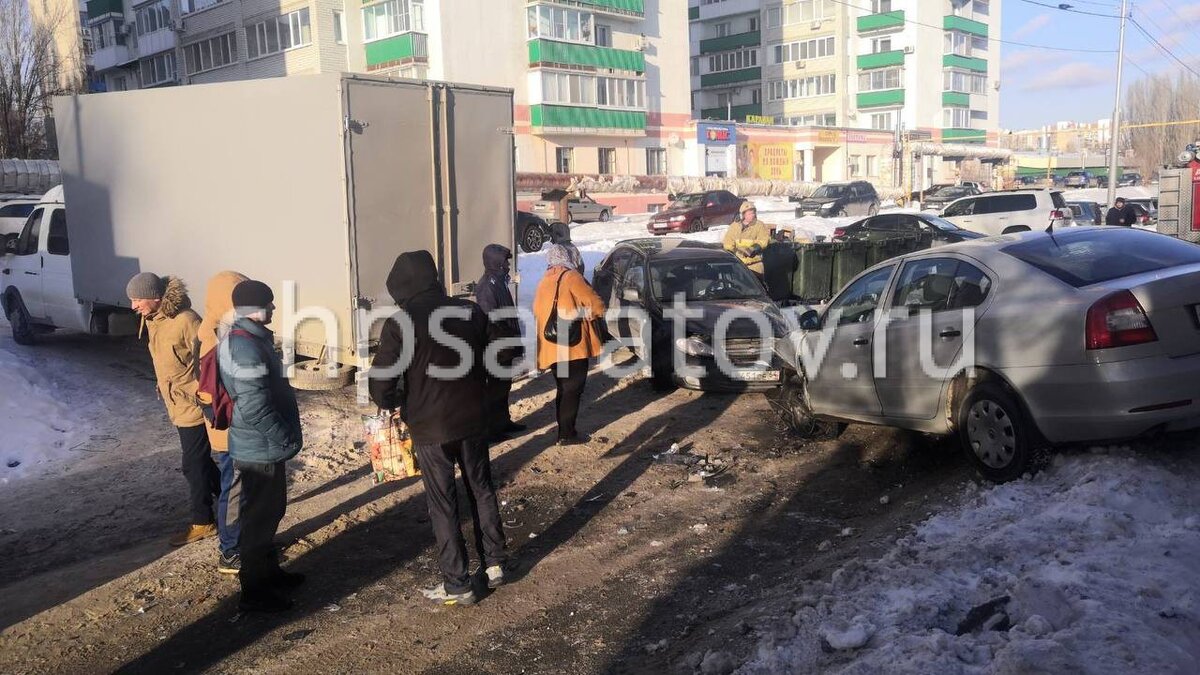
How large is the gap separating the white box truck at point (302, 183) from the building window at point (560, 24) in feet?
130

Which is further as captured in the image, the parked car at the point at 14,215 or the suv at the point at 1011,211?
the suv at the point at 1011,211

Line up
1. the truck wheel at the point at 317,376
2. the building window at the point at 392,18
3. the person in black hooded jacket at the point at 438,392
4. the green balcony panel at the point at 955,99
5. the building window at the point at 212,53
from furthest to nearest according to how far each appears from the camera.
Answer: the green balcony panel at the point at 955,99 < the building window at the point at 212,53 < the building window at the point at 392,18 < the truck wheel at the point at 317,376 < the person in black hooded jacket at the point at 438,392

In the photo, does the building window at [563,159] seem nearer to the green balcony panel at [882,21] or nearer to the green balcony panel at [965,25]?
the green balcony panel at [882,21]

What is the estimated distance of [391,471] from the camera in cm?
695

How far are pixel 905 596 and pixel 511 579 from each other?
223 centimetres

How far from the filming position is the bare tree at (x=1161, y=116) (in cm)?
7806

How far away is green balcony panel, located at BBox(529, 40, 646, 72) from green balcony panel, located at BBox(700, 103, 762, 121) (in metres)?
24.4

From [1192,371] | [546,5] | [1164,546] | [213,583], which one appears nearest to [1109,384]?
[1192,371]

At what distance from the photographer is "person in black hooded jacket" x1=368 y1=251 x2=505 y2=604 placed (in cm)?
482

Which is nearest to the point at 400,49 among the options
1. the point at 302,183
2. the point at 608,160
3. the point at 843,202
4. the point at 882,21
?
the point at 608,160

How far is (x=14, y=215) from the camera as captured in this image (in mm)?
16859

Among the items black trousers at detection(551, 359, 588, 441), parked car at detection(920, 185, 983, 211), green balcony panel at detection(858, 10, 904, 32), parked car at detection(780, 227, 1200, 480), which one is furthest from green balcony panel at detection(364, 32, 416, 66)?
green balcony panel at detection(858, 10, 904, 32)

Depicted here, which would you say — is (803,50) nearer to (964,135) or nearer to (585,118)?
(964,135)

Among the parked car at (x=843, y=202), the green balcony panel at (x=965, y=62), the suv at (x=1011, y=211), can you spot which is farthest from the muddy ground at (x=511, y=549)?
the green balcony panel at (x=965, y=62)
